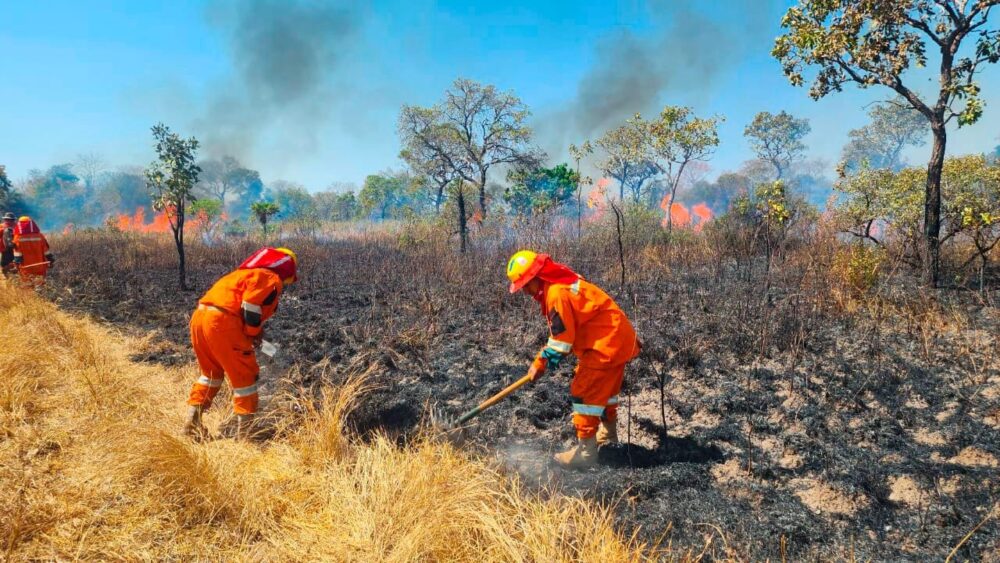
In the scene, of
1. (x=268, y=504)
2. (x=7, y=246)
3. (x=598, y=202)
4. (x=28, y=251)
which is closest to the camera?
(x=268, y=504)

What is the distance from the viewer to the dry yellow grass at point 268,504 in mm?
2180

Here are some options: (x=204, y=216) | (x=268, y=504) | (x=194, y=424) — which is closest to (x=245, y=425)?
(x=194, y=424)

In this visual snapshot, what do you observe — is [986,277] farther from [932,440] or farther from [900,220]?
[932,440]

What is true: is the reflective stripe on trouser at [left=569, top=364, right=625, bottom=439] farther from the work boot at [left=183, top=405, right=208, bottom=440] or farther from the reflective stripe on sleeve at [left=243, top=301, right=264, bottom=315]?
the work boot at [left=183, top=405, right=208, bottom=440]

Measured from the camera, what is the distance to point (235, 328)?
3334 mm

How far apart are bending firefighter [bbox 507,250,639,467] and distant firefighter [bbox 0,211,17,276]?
402 inches

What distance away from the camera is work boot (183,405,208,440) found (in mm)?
3393

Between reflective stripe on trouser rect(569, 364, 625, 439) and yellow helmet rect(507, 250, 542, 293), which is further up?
yellow helmet rect(507, 250, 542, 293)

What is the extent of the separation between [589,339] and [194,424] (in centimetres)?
289

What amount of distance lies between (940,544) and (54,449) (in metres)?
5.01

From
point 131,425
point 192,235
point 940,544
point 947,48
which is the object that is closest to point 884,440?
point 940,544

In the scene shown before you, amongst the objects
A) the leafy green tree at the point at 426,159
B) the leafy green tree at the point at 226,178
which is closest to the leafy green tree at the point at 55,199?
the leafy green tree at the point at 226,178

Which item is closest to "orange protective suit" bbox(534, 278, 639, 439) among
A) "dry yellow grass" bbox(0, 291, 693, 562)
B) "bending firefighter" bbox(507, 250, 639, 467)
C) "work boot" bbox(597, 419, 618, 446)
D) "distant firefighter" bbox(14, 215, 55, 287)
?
"bending firefighter" bbox(507, 250, 639, 467)

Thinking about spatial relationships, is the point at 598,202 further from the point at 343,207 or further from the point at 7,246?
the point at 343,207
